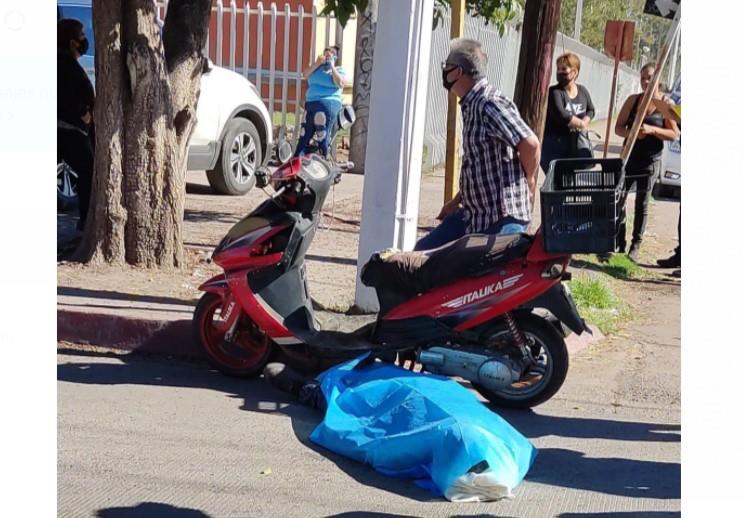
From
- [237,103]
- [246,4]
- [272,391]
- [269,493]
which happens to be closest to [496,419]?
[269,493]

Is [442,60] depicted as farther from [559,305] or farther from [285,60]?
[559,305]

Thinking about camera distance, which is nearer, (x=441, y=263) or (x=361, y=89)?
(x=441, y=263)

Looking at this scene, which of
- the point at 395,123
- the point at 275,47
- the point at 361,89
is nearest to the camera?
the point at 395,123

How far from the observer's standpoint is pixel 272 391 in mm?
6199

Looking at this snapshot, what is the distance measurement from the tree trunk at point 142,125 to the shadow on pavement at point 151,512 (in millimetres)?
4026

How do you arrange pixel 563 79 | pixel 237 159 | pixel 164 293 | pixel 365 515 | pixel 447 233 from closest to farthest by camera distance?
pixel 365 515
pixel 447 233
pixel 164 293
pixel 563 79
pixel 237 159

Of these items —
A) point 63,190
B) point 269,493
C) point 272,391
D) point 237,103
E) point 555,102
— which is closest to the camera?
point 269,493

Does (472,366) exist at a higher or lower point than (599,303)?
higher

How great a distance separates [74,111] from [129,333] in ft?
10.8

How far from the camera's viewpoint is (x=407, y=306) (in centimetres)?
605

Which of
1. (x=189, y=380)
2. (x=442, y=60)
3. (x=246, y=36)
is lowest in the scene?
(x=189, y=380)

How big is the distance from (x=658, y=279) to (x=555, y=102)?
73.9 inches

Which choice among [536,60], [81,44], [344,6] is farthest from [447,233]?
[81,44]
